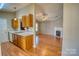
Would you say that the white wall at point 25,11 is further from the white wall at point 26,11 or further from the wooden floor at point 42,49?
the wooden floor at point 42,49

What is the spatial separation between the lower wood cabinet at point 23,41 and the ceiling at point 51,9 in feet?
0.93

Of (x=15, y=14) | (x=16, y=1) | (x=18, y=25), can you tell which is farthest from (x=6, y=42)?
(x=16, y=1)

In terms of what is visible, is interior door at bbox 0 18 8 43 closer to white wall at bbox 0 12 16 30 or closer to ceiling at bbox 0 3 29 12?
white wall at bbox 0 12 16 30

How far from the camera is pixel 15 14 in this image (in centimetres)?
105

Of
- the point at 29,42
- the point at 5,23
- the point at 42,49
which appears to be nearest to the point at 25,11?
the point at 5,23

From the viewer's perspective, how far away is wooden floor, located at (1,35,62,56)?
3.53 feet

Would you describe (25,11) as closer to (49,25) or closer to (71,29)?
(49,25)

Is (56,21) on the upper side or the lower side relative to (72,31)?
upper

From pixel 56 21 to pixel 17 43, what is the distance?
0.56 m

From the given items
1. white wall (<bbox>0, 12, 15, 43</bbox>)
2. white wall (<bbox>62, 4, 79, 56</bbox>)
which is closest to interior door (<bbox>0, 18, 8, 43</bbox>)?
white wall (<bbox>0, 12, 15, 43</bbox>)

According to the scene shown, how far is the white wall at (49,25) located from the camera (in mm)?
1058

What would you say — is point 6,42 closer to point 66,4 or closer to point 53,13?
point 53,13

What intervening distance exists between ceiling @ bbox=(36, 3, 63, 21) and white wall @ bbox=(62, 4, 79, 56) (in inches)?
2.6

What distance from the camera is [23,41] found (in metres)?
1.08
